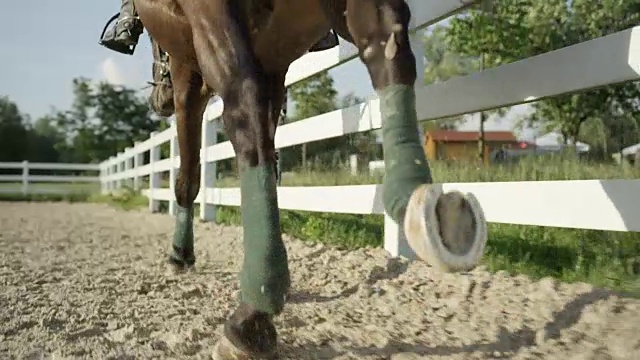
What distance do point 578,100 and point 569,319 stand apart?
6.62 metres

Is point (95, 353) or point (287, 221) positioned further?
point (287, 221)

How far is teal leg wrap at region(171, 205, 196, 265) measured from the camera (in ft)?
12.6

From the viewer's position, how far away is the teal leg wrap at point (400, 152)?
1602 mm

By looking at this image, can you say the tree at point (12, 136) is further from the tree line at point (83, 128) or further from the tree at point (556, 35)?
the tree at point (556, 35)

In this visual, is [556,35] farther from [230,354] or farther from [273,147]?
[230,354]

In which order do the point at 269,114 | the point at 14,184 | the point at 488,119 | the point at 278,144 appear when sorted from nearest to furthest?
the point at 269,114
the point at 278,144
the point at 488,119
the point at 14,184

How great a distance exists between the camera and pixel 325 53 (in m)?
4.67

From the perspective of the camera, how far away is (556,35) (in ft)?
25.2

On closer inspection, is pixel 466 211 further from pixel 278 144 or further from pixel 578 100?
pixel 578 100

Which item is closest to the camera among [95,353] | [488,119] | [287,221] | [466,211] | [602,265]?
[466,211]

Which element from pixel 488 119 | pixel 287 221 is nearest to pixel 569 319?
pixel 287 221

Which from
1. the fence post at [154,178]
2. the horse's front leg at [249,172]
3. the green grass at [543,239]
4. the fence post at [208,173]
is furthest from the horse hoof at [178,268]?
the fence post at [154,178]

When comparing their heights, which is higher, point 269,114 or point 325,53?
point 325,53

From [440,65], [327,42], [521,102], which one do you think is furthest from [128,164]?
[521,102]
